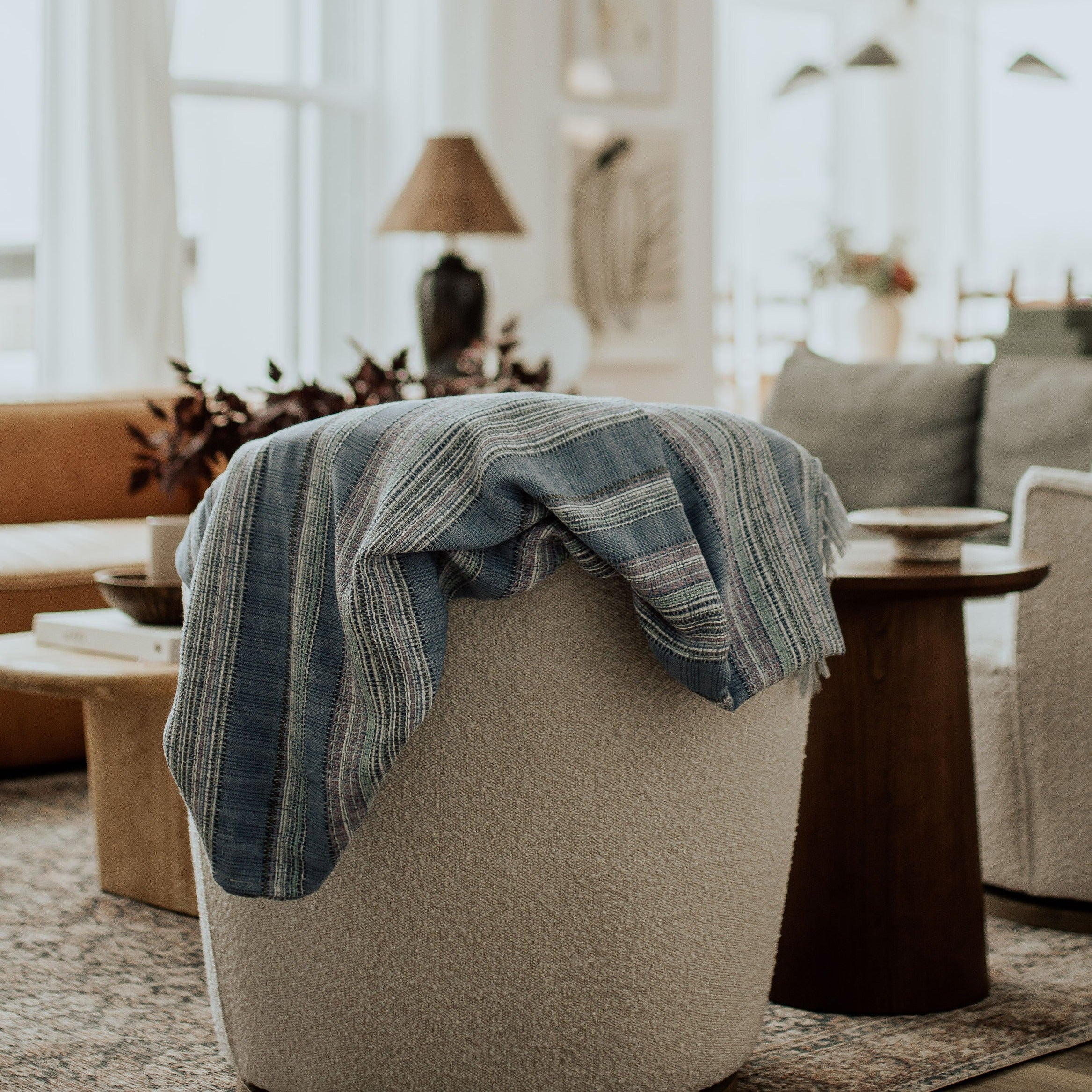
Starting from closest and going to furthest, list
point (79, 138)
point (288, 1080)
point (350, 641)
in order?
point (350, 641), point (288, 1080), point (79, 138)

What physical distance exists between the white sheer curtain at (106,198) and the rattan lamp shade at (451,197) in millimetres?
749

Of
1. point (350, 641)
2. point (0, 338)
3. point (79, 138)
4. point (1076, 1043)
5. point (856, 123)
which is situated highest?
point (856, 123)

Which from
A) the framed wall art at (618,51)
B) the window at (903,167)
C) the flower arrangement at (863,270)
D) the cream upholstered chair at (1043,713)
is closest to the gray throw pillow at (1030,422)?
the cream upholstered chair at (1043,713)

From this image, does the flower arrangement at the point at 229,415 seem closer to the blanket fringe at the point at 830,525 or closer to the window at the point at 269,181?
Result: the blanket fringe at the point at 830,525

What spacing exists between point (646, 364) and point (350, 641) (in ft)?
16.2

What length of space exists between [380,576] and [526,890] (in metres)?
0.35

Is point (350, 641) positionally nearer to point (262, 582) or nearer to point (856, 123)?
point (262, 582)

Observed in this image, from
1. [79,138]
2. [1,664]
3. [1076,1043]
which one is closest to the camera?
[1076,1043]

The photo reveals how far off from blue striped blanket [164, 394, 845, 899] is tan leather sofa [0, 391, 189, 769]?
6.50ft

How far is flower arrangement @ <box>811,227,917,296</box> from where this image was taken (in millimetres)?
7199

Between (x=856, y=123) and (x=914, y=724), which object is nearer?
(x=914, y=724)

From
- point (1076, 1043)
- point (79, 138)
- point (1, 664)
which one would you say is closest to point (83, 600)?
point (1, 664)

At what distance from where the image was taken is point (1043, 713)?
2348 millimetres

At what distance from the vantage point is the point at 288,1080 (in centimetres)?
161
